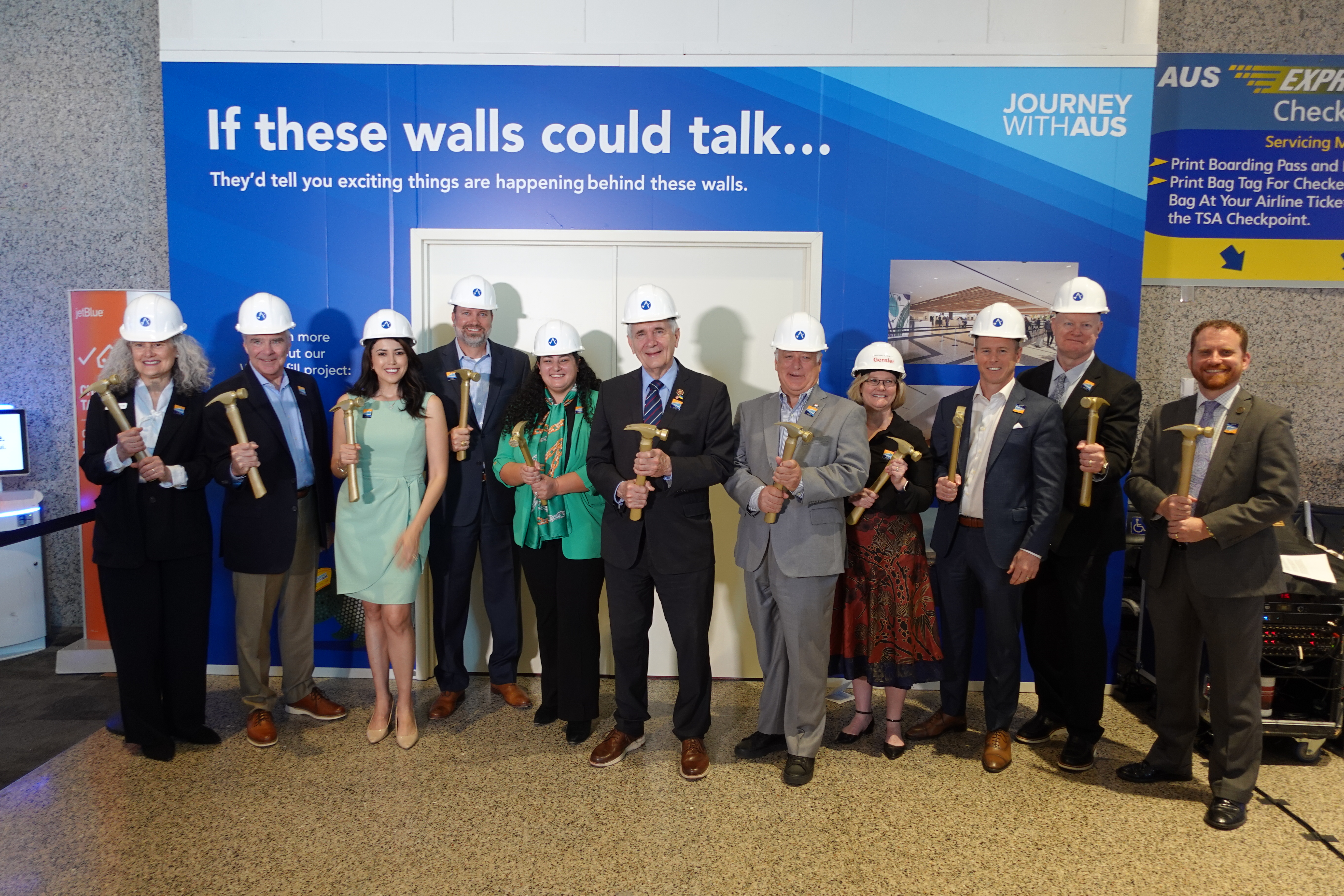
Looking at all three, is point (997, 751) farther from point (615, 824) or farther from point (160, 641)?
point (160, 641)

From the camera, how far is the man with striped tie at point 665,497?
319 centimetres

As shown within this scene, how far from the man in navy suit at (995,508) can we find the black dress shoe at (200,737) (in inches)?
137

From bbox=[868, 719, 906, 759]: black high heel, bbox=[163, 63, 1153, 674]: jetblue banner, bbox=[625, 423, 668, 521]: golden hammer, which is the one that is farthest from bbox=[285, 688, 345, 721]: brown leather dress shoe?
bbox=[868, 719, 906, 759]: black high heel

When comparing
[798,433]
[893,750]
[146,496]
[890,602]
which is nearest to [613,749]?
[893,750]

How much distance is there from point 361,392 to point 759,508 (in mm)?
1913

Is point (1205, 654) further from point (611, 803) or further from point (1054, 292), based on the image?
point (611, 803)

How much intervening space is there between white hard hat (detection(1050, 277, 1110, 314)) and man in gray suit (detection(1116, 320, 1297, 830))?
0.47 meters

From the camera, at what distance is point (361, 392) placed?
11.4ft

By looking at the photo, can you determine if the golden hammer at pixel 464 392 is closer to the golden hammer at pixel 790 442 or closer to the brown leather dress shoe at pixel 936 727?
the golden hammer at pixel 790 442

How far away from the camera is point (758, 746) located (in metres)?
3.46

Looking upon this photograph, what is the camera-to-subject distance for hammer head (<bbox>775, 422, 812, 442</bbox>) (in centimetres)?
299

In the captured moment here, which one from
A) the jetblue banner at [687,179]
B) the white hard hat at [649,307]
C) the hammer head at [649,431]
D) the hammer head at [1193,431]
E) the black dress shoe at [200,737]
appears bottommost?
the black dress shoe at [200,737]

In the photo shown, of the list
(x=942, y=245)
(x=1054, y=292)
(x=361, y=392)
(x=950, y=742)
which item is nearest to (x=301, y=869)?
(x=361, y=392)

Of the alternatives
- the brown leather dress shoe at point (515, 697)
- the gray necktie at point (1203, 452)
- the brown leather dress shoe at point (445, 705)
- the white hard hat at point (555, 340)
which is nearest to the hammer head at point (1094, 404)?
the gray necktie at point (1203, 452)
